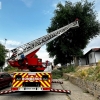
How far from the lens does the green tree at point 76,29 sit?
3381cm

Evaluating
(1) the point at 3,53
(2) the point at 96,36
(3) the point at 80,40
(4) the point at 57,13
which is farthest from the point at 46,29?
(1) the point at 3,53

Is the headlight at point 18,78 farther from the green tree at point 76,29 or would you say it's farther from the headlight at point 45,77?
the green tree at point 76,29

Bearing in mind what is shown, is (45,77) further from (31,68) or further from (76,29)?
(76,29)

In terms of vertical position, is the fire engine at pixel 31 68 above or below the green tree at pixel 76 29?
below

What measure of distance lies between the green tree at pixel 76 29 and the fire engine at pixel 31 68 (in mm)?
13230

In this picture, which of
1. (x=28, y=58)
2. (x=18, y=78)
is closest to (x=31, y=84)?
(x=18, y=78)

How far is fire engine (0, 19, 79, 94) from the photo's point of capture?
10891 millimetres

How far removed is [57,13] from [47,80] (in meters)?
26.3

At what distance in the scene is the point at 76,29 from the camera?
34.6 metres

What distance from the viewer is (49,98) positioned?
34.4ft

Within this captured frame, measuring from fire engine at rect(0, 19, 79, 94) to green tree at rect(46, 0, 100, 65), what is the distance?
13230 millimetres

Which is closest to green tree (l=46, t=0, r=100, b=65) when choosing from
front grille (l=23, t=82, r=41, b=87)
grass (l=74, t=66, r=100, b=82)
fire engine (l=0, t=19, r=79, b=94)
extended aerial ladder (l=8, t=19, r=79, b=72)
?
fire engine (l=0, t=19, r=79, b=94)

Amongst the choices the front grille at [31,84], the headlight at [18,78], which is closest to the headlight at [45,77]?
the front grille at [31,84]

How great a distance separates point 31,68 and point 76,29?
67.4ft
